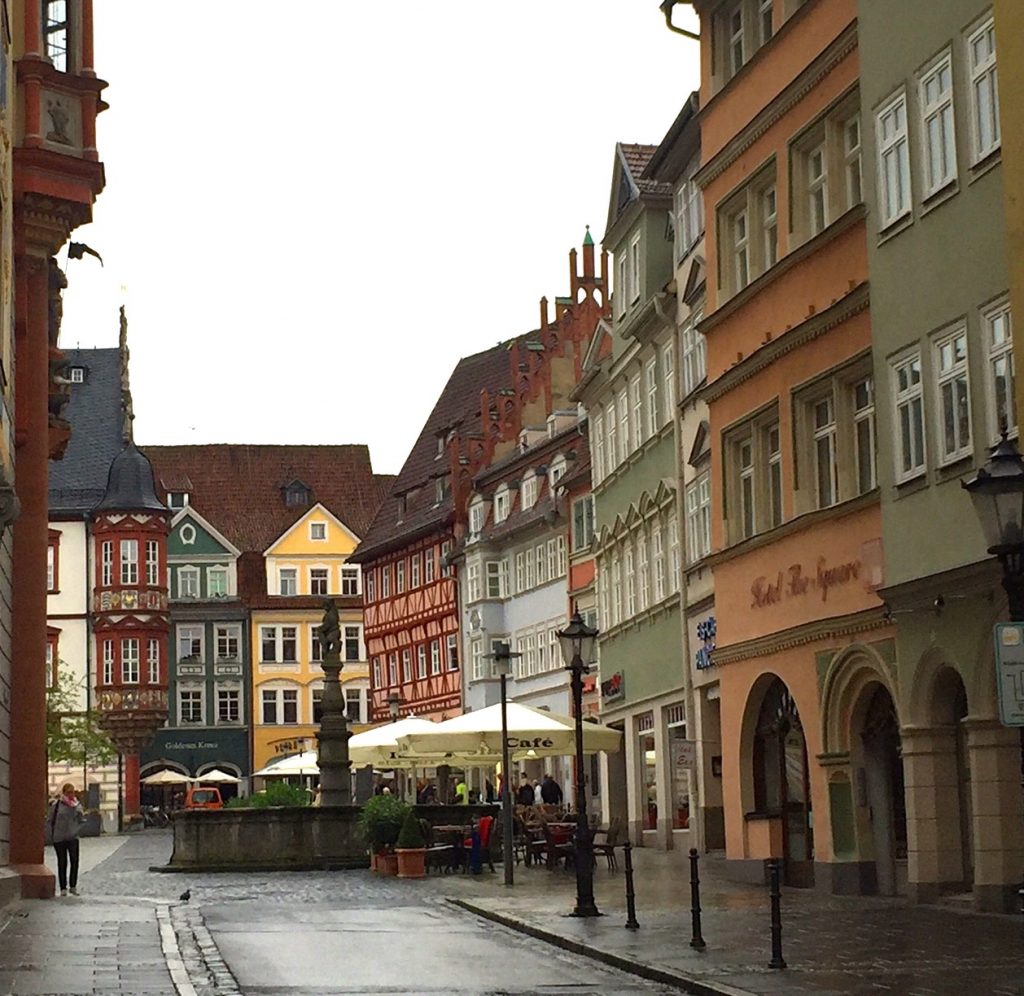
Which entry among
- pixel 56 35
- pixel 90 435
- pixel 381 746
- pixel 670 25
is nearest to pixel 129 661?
pixel 90 435

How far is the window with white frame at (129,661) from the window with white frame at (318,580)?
53.8ft

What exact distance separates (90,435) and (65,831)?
70798 mm

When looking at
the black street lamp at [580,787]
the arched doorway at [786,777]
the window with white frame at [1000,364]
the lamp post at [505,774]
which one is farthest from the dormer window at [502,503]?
the window with white frame at [1000,364]

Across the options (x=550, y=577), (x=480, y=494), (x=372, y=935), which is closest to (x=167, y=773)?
(x=480, y=494)

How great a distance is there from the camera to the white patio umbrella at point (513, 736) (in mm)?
40312

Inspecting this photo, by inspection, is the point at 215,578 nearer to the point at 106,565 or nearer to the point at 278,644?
the point at 278,644

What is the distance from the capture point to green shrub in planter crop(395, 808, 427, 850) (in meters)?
39.3

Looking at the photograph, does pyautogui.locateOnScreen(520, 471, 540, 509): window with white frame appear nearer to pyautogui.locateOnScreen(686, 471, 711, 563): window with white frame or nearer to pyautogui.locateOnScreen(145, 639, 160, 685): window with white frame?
pyautogui.locateOnScreen(145, 639, 160, 685): window with white frame

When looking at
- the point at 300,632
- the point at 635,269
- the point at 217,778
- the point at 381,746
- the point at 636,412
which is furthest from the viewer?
the point at 300,632

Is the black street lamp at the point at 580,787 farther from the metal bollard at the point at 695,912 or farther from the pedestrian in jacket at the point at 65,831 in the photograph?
the pedestrian in jacket at the point at 65,831

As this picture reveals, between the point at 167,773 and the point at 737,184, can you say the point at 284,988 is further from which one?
the point at 167,773

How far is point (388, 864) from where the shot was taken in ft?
132

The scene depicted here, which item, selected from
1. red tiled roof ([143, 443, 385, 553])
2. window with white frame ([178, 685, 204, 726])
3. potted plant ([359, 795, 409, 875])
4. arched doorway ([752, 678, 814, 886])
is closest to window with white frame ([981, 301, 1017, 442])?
arched doorway ([752, 678, 814, 886])

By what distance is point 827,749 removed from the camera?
94.7 feet
